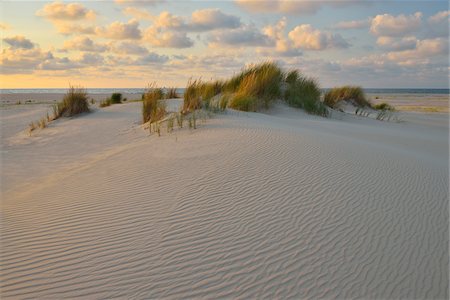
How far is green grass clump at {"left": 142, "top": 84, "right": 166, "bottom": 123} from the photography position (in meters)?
8.37

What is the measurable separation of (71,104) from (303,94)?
24.1 ft

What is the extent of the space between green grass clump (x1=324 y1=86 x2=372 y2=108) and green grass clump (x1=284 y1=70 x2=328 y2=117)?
213 centimetres

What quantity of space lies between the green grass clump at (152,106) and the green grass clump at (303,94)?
4389mm

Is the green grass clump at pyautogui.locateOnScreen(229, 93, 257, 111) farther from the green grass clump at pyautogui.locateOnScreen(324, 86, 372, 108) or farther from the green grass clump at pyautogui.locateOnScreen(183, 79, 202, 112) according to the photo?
the green grass clump at pyautogui.locateOnScreen(324, 86, 372, 108)

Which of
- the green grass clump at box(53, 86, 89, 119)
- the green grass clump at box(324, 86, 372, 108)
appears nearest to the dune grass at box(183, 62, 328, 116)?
the green grass clump at box(324, 86, 372, 108)

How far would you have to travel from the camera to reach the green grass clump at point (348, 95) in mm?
15175

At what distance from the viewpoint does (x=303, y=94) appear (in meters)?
12.0

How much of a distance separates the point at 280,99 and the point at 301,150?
6.98m

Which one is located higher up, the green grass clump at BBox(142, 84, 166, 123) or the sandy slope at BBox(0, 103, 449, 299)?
the green grass clump at BBox(142, 84, 166, 123)

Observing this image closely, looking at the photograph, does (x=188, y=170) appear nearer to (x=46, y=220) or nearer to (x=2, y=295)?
(x=46, y=220)

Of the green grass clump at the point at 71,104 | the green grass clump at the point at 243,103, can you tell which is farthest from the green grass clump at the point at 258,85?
the green grass clump at the point at 71,104

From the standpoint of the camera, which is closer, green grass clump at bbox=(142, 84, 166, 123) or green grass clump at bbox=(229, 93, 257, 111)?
green grass clump at bbox=(142, 84, 166, 123)

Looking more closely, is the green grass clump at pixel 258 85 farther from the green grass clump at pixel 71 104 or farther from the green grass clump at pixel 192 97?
the green grass clump at pixel 71 104

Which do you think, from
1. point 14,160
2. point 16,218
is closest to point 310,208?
point 16,218
